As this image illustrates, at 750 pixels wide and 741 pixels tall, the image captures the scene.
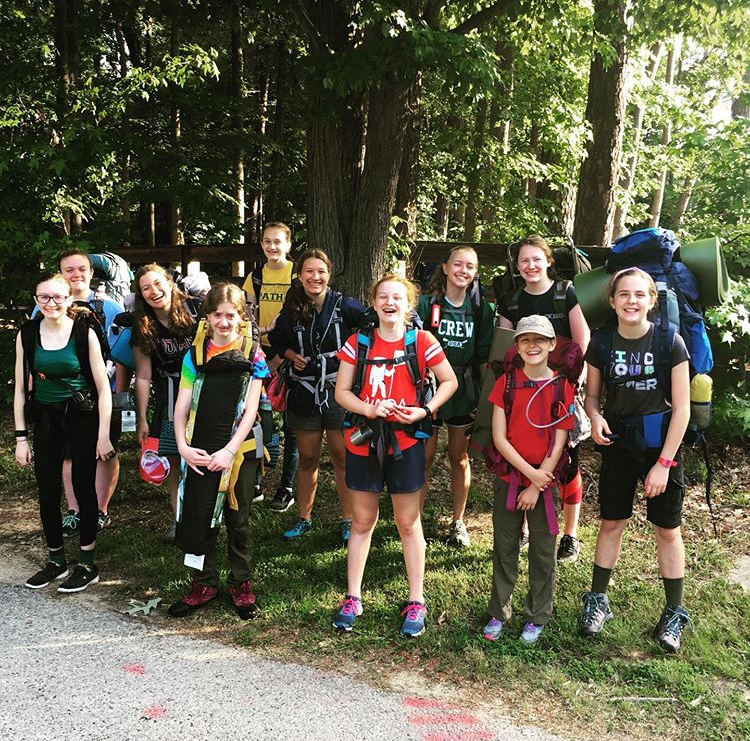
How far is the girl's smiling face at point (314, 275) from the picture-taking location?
449cm

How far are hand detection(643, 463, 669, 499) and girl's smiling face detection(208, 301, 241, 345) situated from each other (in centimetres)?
231

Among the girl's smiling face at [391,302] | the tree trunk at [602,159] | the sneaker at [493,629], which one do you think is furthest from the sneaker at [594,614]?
the tree trunk at [602,159]

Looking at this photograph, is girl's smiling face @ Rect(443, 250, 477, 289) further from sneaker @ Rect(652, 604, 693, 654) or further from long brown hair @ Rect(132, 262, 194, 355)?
sneaker @ Rect(652, 604, 693, 654)

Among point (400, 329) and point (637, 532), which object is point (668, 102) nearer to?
point (637, 532)

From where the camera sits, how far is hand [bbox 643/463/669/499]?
3.45 meters

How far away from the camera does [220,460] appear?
3787 millimetres

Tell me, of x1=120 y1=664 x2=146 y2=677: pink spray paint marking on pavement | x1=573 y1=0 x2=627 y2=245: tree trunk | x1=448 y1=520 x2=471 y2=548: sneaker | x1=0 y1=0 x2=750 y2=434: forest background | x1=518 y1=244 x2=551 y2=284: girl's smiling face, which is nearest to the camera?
x1=120 y1=664 x2=146 y2=677: pink spray paint marking on pavement

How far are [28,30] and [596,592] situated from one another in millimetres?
9492

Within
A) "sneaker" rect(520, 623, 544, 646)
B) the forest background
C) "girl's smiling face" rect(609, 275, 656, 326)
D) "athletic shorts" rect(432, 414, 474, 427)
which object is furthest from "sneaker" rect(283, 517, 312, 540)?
"girl's smiling face" rect(609, 275, 656, 326)

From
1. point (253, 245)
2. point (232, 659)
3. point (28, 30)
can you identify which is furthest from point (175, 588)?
point (28, 30)

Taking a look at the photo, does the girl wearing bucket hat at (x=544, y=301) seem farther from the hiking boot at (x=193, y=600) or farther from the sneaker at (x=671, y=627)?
the hiking boot at (x=193, y=600)

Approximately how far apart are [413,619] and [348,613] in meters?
0.36

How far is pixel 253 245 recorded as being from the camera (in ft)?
25.7

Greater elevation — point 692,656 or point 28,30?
point 28,30
